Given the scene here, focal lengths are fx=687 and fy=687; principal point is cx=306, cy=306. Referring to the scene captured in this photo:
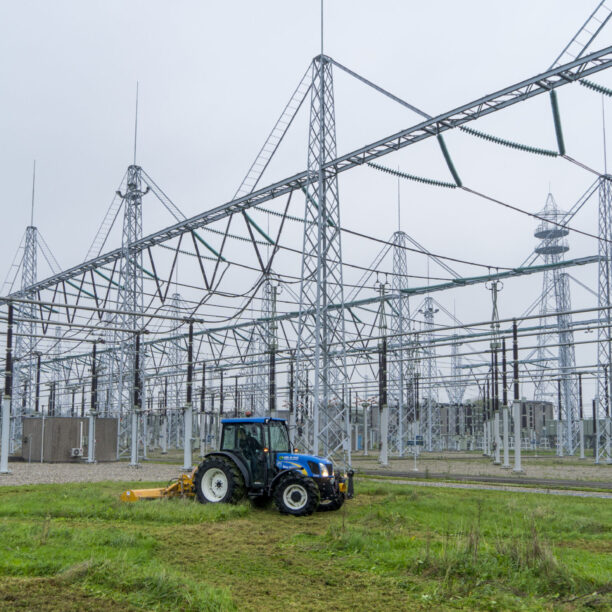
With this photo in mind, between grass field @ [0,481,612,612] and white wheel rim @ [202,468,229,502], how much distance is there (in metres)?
0.90

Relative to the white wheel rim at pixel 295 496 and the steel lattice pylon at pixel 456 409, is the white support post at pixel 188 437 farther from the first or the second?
the steel lattice pylon at pixel 456 409

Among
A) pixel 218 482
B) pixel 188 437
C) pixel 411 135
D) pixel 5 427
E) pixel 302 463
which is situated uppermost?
pixel 411 135

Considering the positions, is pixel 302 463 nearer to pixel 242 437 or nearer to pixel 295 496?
pixel 295 496

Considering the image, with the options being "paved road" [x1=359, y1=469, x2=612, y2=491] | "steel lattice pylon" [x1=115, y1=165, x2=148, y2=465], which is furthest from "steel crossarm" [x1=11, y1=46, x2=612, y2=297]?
"paved road" [x1=359, y1=469, x2=612, y2=491]

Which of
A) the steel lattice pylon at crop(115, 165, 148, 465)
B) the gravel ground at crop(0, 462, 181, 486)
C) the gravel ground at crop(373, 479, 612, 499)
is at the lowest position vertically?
the gravel ground at crop(0, 462, 181, 486)

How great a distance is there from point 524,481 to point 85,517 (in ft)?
43.8

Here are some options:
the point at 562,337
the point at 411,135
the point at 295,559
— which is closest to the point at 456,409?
the point at 562,337

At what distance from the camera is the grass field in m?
6.48

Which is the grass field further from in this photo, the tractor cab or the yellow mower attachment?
the yellow mower attachment

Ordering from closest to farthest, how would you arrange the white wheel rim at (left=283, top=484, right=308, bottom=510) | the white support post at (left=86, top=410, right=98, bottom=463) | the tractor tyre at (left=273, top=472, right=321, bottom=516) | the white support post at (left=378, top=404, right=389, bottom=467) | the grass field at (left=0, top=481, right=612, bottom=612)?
1. the grass field at (left=0, top=481, right=612, bottom=612)
2. the tractor tyre at (left=273, top=472, right=321, bottom=516)
3. the white wheel rim at (left=283, top=484, right=308, bottom=510)
4. the white support post at (left=378, top=404, right=389, bottom=467)
5. the white support post at (left=86, top=410, right=98, bottom=463)

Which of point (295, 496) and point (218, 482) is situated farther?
point (218, 482)

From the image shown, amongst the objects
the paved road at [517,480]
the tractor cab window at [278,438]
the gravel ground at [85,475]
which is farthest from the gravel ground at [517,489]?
the gravel ground at [85,475]

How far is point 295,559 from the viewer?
27.3 ft

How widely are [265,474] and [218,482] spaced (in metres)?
0.98
